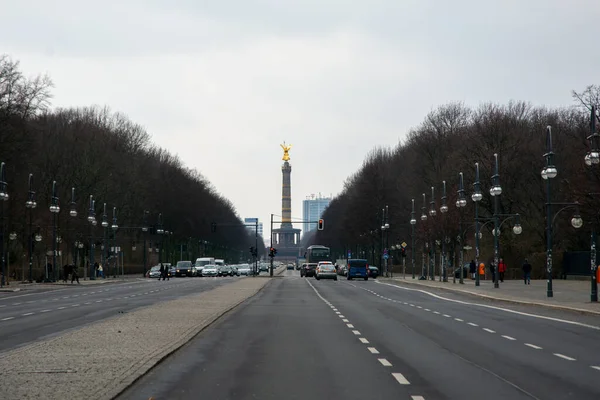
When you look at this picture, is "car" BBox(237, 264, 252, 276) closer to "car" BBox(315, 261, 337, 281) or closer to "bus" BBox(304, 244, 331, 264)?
"bus" BBox(304, 244, 331, 264)

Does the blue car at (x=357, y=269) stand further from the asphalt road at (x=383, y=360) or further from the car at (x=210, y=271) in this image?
the asphalt road at (x=383, y=360)

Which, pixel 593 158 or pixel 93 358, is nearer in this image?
pixel 93 358

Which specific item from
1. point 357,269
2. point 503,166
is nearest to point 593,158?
point 503,166

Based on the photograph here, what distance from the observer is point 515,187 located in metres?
76.0

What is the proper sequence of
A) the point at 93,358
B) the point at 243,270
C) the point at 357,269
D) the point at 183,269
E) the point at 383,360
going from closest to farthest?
1. the point at 93,358
2. the point at 383,360
3. the point at 357,269
4. the point at 183,269
5. the point at 243,270

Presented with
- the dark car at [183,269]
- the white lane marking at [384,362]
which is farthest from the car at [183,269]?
the white lane marking at [384,362]

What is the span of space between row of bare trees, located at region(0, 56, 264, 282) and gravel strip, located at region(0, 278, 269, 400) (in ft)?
123

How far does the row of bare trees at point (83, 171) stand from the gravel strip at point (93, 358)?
37.4m

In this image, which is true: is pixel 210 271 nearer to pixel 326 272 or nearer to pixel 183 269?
pixel 183 269

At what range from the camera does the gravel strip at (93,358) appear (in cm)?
1172

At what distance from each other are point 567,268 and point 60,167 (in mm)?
42842

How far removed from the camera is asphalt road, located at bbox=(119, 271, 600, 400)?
39.8 ft

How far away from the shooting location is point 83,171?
82.9 m

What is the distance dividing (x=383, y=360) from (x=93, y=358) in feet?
15.9
